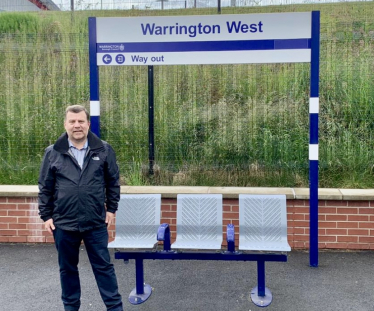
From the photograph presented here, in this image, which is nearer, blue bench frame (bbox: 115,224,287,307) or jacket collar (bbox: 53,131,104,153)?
jacket collar (bbox: 53,131,104,153)

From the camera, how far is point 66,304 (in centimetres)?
412

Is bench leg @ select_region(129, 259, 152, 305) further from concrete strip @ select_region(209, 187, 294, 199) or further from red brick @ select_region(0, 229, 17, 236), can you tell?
red brick @ select_region(0, 229, 17, 236)

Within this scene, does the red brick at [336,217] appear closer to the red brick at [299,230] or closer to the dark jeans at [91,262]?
the red brick at [299,230]

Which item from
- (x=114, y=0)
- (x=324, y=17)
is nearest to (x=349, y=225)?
(x=324, y=17)

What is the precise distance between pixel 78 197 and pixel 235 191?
8.86ft

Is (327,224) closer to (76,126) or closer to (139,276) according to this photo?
(139,276)

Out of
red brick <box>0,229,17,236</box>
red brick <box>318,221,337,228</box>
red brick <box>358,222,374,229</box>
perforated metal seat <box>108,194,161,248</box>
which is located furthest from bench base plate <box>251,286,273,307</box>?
red brick <box>0,229,17,236</box>

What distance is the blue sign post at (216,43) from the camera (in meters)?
5.34

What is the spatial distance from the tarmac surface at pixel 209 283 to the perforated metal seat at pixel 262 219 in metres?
0.46

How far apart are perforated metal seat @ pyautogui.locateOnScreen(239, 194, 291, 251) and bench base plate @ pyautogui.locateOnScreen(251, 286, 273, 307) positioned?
0.48m

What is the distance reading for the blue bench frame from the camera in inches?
177

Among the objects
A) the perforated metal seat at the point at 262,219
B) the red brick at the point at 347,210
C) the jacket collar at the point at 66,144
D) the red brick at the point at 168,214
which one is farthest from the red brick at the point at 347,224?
the jacket collar at the point at 66,144

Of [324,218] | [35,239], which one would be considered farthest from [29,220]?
[324,218]

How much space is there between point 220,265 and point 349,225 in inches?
63.5
